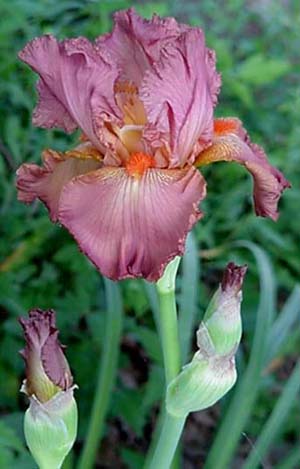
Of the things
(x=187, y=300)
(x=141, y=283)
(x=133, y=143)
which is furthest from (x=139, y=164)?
(x=141, y=283)

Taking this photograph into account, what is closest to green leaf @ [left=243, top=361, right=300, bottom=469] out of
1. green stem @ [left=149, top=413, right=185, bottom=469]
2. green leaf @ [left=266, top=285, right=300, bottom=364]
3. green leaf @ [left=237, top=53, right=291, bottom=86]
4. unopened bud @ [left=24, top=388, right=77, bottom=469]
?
green leaf @ [left=266, top=285, right=300, bottom=364]

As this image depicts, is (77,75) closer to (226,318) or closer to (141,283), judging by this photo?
(226,318)

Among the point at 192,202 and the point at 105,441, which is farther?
the point at 105,441

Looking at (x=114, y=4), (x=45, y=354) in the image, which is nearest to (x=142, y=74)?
(x=45, y=354)

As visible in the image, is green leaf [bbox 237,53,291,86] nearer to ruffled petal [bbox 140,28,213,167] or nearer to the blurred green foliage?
the blurred green foliage

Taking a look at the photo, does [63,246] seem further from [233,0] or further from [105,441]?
[233,0]
